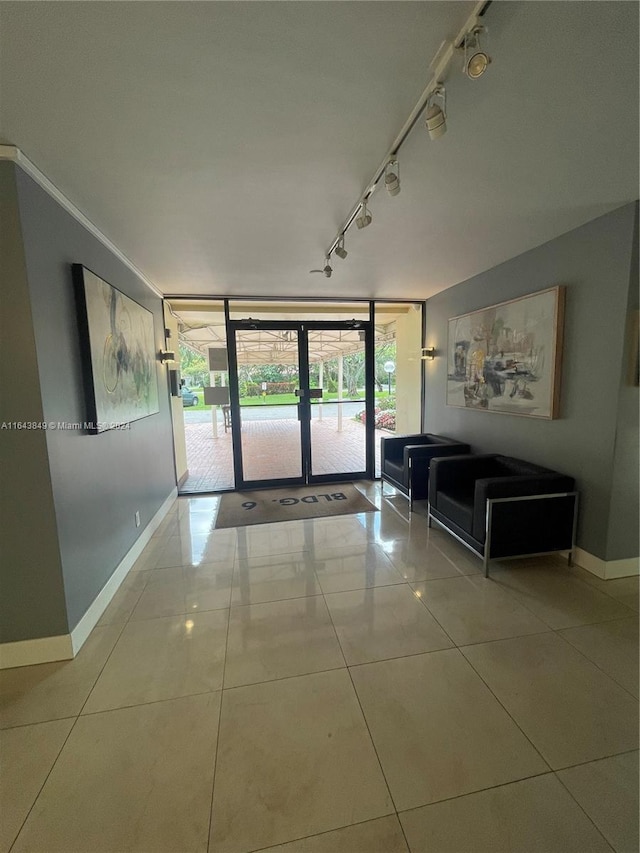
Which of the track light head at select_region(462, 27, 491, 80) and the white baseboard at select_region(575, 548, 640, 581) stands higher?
the track light head at select_region(462, 27, 491, 80)

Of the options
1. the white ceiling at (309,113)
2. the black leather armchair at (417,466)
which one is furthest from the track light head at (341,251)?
the black leather armchair at (417,466)

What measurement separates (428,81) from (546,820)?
9.08ft

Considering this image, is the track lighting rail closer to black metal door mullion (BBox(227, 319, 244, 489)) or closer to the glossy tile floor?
the glossy tile floor

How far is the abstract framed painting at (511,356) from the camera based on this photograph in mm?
2799

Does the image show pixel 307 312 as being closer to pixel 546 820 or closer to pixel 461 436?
pixel 461 436

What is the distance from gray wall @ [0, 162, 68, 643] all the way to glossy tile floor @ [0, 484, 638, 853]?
34 centimetres

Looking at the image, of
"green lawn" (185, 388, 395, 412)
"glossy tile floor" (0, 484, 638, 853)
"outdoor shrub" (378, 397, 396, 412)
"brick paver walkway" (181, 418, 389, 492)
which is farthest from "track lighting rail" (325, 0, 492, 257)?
"outdoor shrub" (378, 397, 396, 412)

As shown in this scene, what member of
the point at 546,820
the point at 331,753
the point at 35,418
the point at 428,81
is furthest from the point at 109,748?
the point at 428,81

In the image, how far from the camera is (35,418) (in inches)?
67.9

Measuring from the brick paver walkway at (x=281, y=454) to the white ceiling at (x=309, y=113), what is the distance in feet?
9.29

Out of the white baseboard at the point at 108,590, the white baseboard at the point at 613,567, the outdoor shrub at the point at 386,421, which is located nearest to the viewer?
the white baseboard at the point at 108,590

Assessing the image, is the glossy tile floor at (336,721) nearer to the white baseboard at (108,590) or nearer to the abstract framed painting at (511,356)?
the white baseboard at (108,590)

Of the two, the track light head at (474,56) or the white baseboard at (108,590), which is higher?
the track light head at (474,56)

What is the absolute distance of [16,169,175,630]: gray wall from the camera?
5.76 feet
